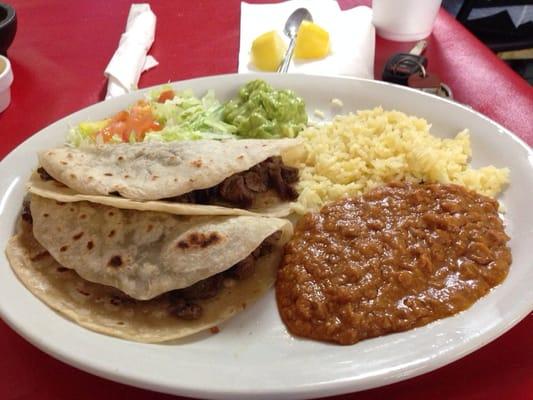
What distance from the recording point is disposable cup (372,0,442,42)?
3.40 meters

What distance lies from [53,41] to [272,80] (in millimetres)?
1895

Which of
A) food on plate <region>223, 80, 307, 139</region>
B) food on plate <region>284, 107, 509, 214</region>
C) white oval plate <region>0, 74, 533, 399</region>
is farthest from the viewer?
food on plate <region>223, 80, 307, 139</region>

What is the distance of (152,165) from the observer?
2.06 metres

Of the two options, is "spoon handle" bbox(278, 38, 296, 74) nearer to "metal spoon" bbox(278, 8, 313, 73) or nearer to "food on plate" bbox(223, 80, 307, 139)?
"metal spoon" bbox(278, 8, 313, 73)

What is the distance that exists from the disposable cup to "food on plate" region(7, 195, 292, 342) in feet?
6.91

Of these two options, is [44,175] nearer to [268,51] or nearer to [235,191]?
[235,191]

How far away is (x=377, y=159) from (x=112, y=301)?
4.30ft

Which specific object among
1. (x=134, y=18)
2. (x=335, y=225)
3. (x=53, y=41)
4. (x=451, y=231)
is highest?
(x=451, y=231)

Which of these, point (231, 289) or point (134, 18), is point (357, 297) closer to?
point (231, 289)

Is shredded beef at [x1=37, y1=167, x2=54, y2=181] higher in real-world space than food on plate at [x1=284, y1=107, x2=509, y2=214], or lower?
lower

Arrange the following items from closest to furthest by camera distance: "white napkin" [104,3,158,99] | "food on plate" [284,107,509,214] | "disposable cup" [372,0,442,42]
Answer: "food on plate" [284,107,509,214], "white napkin" [104,3,158,99], "disposable cup" [372,0,442,42]

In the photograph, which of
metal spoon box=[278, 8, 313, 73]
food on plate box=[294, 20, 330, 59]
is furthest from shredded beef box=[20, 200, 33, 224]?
food on plate box=[294, 20, 330, 59]

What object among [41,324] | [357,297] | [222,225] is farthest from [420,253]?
[41,324]

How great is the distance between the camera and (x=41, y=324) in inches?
65.2
